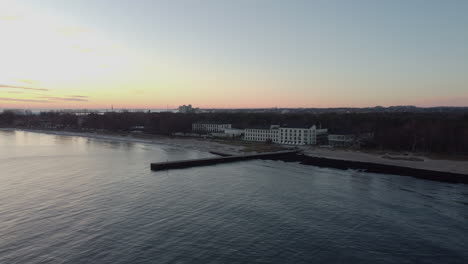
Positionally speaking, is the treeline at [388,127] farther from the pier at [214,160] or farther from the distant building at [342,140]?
the pier at [214,160]

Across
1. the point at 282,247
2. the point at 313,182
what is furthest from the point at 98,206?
the point at 313,182

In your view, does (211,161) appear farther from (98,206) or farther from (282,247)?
(282,247)

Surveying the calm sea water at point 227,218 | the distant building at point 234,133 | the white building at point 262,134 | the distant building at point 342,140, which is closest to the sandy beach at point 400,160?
the distant building at point 342,140

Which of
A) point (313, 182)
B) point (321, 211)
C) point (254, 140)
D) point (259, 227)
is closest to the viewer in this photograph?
point (259, 227)

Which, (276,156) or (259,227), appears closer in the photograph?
(259,227)

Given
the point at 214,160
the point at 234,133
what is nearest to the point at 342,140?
the point at 234,133

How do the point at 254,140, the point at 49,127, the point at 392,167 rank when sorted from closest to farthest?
the point at 392,167 → the point at 254,140 → the point at 49,127

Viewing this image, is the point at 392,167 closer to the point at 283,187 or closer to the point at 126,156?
the point at 283,187
